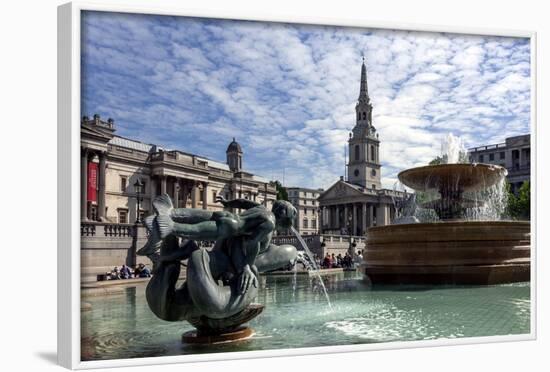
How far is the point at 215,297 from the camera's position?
5.95 m

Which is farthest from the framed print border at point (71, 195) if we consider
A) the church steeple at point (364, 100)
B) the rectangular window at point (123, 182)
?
the rectangular window at point (123, 182)

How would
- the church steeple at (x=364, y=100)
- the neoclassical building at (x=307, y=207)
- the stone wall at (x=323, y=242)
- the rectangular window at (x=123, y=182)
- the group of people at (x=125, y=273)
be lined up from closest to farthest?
the church steeple at (x=364, y=100) → the group of people at (x=125, y=273) → the stone wall at (x=323, y=242) → the rectangular window at (x=123, y=182) → the neoclassical building at (x=307, y=207)

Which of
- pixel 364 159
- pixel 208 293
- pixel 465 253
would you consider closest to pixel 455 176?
pixel 465 253

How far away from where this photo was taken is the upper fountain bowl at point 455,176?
1335cm

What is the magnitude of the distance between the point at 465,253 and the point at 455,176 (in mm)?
3381

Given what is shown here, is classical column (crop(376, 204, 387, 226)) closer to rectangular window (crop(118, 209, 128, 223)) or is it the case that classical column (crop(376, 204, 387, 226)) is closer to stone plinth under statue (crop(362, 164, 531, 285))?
rectangular window (crop(118, 209, 128, 223))

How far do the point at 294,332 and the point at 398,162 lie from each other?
14403 mm

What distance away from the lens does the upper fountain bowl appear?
1335cm

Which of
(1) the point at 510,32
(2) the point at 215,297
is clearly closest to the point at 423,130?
(1) the point at 510,32

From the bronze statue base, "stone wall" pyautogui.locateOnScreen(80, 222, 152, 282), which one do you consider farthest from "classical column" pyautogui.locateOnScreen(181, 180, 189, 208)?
the bronze statue base

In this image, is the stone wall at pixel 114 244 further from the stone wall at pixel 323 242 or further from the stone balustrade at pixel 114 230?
the stone wall at pixel 323 242

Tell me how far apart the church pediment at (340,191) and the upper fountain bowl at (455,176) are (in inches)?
2188

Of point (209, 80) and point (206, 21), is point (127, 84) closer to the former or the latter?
point (209, 80)

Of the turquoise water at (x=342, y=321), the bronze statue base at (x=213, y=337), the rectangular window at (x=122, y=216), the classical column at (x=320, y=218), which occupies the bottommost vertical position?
the classical column at (x=320, y=218)
